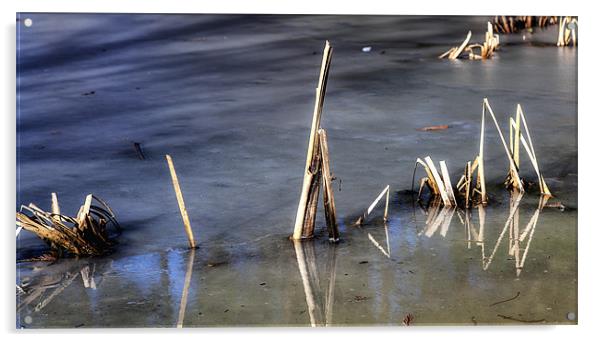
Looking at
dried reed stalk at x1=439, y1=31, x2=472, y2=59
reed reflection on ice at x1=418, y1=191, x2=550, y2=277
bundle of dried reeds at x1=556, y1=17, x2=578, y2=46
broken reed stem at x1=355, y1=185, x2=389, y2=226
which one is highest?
bundle of dried reeds at x1=556, y1=17, x2=578, y2=46

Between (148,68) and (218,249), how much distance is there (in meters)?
0.65

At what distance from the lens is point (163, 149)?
11.1 ft

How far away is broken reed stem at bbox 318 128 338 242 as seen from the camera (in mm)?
3082

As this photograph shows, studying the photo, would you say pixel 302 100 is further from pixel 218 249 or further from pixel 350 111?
pixel 218 249

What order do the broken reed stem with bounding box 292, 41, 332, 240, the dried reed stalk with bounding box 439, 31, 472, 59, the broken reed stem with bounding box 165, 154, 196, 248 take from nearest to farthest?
the broken reed stem with bounding box 292, 41, 332, 240, the broken reed stem with bounding box 165, 154, 196, 248, the dried reed stalk with bounding box 439, 31, 472, 59

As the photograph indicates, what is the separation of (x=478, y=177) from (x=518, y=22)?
0.49 meters

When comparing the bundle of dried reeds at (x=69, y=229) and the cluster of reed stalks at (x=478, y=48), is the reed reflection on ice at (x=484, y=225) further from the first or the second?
the bundle of dried reeds at (x=69, y=229)

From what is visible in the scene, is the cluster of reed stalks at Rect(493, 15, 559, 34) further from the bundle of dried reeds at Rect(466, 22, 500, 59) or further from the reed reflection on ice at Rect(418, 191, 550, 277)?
the reed reflection on ice at Rect(418, 191, 550, 277)

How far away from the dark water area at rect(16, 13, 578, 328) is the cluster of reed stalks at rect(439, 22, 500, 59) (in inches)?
1.1

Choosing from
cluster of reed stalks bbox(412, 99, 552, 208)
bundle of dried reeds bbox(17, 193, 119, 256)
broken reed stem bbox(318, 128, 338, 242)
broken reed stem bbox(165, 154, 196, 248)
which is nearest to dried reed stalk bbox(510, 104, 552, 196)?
cluster of reed stalks bbox(412, 99, 552, 208)

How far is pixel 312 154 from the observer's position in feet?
10.1

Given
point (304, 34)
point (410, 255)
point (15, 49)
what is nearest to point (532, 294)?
point (410, 255)

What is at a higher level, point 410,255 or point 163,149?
point 163,149
